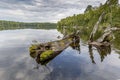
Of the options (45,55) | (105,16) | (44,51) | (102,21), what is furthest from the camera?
(102,21)

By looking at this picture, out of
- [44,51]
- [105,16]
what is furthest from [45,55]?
[105,16]

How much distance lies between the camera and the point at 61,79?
84.0ft

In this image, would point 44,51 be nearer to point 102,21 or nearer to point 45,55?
point 45,55

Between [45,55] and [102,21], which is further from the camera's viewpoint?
[102,21]

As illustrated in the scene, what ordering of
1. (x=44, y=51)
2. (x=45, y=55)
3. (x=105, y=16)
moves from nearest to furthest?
(x=45, y=55) → (x=44, y=51) → (x=105, y=16)

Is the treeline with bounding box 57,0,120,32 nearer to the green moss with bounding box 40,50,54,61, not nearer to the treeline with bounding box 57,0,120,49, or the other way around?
the treeline with bounding box 57,0,120,49

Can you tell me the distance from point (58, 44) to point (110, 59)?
11396 mm

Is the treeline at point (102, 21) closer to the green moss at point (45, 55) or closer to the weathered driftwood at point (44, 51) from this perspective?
the weathered driftwood at point (44, 51)

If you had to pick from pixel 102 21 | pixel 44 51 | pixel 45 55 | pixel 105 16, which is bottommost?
pixel 45 55

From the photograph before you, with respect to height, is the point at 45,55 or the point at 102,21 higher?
the point at 102,21

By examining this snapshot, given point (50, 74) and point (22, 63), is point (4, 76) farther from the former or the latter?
point (22, 63)

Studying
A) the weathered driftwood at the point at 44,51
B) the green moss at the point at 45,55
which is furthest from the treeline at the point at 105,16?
the green moss at the point at 45,55

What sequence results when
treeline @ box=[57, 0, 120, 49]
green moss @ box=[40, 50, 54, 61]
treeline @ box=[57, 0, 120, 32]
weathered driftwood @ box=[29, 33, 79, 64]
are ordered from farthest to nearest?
1. treeline @ box=[57, 0, 120, 32]
2. treeline @ box=[57, 0, 120, 49]
3. weathered driftwood @ box=[29, 33, 79, 64]
4. green moss @ box=[40, 50, 54, 61]

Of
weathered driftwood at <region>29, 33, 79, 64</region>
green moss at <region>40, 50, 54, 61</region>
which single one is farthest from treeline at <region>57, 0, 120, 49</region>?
green moss at <region>40, 50, 54, 61</region>
